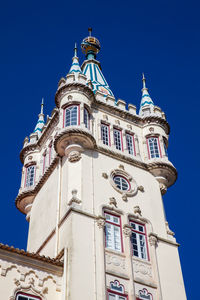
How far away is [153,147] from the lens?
34844mm

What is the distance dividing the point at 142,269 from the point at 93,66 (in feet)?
80.1

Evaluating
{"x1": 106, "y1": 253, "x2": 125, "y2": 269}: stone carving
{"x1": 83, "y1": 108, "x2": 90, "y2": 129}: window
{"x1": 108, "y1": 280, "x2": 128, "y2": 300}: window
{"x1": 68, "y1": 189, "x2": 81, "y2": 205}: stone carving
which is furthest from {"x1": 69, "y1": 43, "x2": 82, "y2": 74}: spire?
{"x1": 108, "y1": 280, "x2": 128, "y2": 300}: window

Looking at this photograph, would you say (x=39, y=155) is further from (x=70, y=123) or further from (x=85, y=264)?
(x=85, y=264)

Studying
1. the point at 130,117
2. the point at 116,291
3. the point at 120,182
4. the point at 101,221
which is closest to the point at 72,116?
the point at 120,182

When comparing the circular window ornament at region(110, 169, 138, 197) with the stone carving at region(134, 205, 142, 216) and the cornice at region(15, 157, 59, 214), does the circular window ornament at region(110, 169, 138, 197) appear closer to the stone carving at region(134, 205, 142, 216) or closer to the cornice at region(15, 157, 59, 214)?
the stone carving at region(134, 205, 142, 216)

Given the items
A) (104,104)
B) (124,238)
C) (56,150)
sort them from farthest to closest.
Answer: (104,104), (56,150), (124,238)

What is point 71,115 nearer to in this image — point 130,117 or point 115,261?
point 130,117

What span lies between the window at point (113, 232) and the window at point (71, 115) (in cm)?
689

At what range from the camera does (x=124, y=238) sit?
27766mm

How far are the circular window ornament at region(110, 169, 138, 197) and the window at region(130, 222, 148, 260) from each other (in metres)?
2.23

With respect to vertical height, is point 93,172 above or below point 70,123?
below

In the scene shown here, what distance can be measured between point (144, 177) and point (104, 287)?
9.94 m

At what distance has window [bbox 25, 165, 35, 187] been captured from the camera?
35.5 m

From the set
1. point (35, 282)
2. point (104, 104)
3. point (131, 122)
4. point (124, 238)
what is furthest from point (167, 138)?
point (35, 282)
